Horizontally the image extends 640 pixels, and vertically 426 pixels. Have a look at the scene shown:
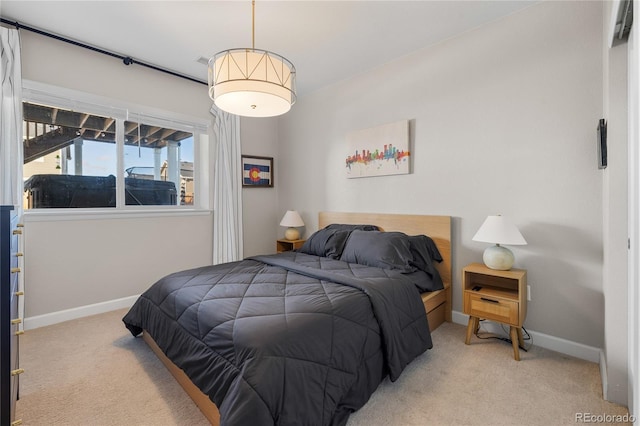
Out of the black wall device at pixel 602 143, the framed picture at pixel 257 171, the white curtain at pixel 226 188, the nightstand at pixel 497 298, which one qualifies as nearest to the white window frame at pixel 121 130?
the white curtain at pixel 226 188

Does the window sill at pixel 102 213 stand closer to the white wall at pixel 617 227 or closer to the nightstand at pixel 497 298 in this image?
the nightstand at pixel 497 298

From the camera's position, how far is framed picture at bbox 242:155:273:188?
4.09 metres

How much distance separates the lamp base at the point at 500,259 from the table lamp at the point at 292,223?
7.31 feet

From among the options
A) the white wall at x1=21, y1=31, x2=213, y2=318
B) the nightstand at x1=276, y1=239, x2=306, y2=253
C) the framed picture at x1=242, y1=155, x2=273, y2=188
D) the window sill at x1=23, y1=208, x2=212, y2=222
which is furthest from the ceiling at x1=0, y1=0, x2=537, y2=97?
the nightstand at x1=276, y1=239, x2=306, y2=253

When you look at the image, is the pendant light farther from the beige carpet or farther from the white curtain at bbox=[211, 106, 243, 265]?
the white curtain at bbox=[211, 106, 243, 265]

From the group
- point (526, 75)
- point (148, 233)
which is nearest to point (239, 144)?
point (148, 233)

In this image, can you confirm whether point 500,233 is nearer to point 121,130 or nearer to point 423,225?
point 423,225

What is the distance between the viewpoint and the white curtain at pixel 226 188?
3713 millimetres

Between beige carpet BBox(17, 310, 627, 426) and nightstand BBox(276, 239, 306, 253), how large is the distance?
2.02 metres

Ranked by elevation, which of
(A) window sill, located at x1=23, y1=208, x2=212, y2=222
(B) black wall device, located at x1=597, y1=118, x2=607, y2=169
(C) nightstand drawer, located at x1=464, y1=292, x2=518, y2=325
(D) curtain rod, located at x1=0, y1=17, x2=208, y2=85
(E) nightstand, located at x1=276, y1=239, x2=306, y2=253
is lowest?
(C) nightstand drawer, located at x1=464, y1=292, x2=518, y2=325

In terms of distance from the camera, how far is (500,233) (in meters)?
2.13

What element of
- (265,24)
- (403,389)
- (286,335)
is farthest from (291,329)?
(265,24)

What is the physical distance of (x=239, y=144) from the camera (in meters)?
3.90

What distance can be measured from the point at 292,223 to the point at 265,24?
2.19 metres
